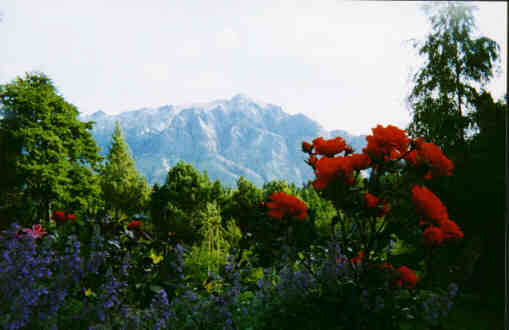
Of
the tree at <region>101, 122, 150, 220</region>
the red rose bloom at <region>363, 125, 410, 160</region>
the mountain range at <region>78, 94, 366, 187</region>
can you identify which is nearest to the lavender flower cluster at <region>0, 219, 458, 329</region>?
the red rose bloom at <region>363, 125, 410, 160</region>

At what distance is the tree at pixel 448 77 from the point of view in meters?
2.07

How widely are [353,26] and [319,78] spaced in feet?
1.85

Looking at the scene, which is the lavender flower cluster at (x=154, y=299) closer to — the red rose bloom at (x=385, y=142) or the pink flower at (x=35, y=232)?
the red rose bloom at (x=385, y=142)

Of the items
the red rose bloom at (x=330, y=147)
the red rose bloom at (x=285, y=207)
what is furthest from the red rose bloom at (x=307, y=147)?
the red rose bloom at (x=285, y=207)

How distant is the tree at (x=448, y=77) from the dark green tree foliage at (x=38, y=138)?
4.38 metres

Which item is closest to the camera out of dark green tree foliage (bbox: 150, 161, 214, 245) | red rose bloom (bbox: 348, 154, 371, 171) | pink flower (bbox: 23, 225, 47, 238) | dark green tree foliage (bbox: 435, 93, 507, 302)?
red rose bloom (bbox: 348, 154, 371, 171)

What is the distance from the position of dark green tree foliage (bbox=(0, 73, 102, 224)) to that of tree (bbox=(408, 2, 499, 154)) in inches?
172

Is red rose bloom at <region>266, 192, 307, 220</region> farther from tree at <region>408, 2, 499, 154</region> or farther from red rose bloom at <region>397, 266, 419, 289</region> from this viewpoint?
tree at <region>408, 2, 499, 154</region>

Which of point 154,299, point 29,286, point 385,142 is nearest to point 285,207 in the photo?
point 385,142

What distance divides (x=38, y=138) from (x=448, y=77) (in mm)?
5080

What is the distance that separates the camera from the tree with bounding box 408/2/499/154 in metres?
2.07

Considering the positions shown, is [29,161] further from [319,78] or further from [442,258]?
[442,258]

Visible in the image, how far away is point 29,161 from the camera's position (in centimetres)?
408

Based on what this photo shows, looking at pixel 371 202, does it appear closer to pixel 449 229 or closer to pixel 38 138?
pixel 449 229
